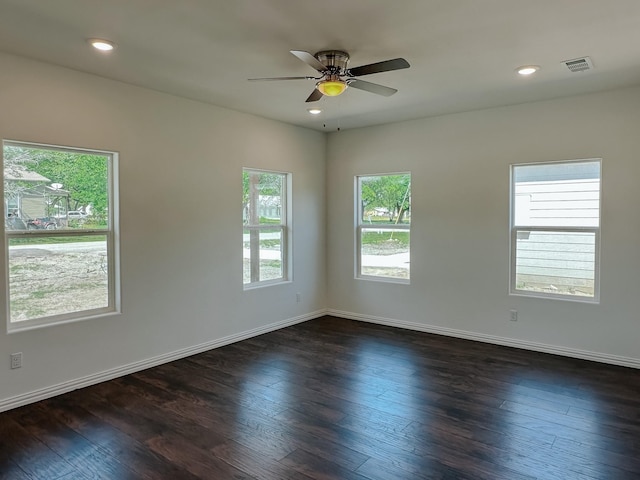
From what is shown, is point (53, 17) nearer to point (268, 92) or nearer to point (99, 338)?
point (268, 92)

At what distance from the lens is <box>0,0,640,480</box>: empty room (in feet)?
8.69

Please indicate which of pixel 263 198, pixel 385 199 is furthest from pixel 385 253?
pixel 263 198

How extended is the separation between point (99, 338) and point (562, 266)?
4.62 metres

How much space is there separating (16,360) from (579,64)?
497 cm

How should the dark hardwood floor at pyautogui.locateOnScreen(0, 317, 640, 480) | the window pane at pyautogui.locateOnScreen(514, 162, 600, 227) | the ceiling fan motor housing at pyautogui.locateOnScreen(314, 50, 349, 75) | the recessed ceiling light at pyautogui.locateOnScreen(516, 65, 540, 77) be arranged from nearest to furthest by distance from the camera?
the dark hardwood floor at pyautogui.locateOnScreen(0, 317, 640, 480) → the ceiling fan motor housing at pyautogui.locateOnScreen(314, 50, 349, 75) → the recessed ceiling light at pyautogui.locateOnScreen(516, 65, 540, 77) → the window pane at pyautogui.locateOnScreen(514, 162, 600, 227)

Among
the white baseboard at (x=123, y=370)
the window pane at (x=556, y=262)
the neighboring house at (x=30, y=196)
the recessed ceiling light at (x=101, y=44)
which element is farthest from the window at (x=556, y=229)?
the neighboring house at (x=30, y=196)

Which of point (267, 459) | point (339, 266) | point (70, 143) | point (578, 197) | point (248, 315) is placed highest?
point (70, 143)

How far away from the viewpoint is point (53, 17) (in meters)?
2.61

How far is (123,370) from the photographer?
393 cm

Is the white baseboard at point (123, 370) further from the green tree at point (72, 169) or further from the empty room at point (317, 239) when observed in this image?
the green tree at point (72, 169)

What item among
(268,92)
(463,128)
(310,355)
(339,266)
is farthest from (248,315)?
(463,128)

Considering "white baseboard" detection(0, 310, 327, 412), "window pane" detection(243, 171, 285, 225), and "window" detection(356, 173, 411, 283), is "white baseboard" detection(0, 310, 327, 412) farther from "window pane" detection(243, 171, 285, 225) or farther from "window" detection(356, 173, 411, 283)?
"window" detection(356, 173, 411, 283)

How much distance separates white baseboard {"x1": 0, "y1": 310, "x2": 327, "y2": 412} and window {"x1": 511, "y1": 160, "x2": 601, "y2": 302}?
9.93 feet

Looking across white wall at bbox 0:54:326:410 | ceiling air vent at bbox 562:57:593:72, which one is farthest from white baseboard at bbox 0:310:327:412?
ceiling air vent at bbox 562:57:593:72
